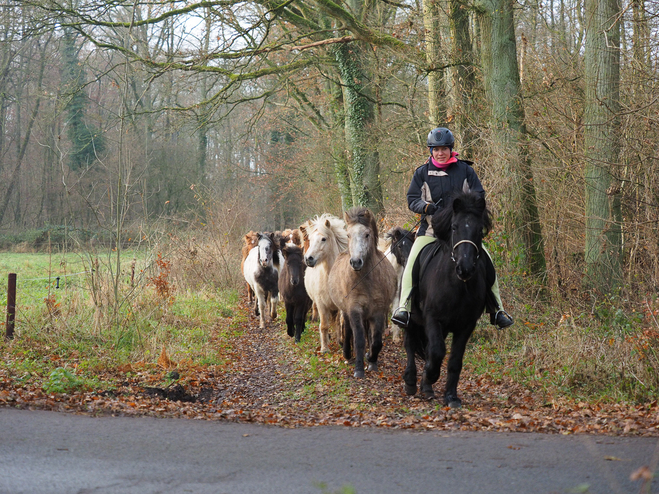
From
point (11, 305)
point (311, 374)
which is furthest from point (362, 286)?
point (11, 305)

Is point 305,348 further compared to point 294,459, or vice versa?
point 305,348

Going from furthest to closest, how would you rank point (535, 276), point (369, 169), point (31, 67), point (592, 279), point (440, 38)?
point (31, 67) < point (369, 169) < point (440, 38) < point (535, 276) < point (592, 279)

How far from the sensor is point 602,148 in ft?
36.0

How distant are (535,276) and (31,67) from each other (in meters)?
32.2

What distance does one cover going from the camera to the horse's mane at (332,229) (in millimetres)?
11180

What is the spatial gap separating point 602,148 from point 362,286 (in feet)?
15.4

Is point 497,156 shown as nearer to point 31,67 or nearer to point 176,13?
point 176,13

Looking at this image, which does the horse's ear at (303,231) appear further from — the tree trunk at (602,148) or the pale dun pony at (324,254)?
the tree trunk at (602,148)

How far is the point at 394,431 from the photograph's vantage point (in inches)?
241

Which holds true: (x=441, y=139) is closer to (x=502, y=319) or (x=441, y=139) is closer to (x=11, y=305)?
(x=502, y=319)

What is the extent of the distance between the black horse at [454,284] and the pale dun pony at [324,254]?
3420mm

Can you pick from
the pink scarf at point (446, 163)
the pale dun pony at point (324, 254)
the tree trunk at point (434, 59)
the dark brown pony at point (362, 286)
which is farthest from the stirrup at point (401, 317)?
the tree trunk at point (434, 59)

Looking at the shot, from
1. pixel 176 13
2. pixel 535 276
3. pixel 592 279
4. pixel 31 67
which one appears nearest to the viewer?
pixel 592 279

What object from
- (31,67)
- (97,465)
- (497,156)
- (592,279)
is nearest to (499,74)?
(497,156)
